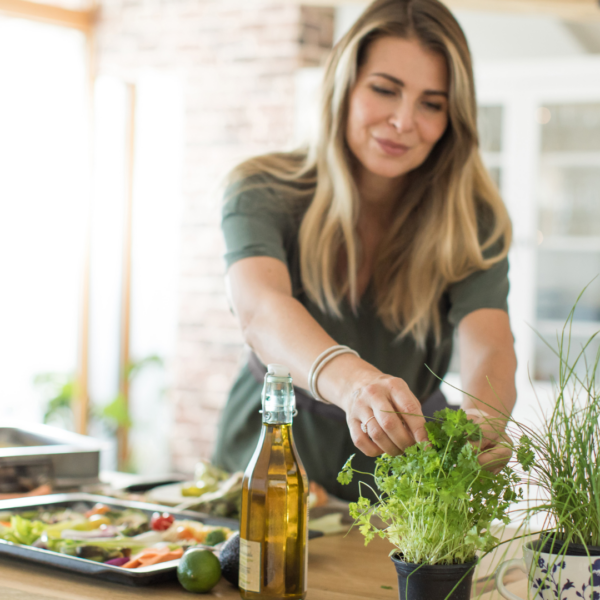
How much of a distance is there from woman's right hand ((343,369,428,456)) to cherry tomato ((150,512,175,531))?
49 centimetres

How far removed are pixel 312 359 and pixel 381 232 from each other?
2.27 feet

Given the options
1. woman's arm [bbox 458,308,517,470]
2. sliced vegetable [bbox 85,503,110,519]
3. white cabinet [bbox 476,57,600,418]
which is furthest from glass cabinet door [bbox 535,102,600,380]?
sliced vegetable [bbox 85,503,110,519]

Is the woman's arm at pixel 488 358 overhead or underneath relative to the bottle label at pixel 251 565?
overhead

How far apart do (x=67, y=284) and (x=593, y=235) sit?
131 inches

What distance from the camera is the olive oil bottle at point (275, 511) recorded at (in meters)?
0.94

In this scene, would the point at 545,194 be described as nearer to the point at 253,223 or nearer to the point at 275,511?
the point at 253,223

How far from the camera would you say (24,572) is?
1.14 m

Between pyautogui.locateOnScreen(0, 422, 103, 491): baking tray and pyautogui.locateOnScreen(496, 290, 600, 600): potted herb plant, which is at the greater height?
pyautogui.locateOnScreen(496, 290, 600, 600): potted herb plant

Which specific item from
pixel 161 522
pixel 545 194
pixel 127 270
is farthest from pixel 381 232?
pixel 127 270

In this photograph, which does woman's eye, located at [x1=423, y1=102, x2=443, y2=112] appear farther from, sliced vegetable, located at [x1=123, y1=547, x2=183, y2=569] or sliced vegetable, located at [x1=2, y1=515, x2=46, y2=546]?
sliced vegetable, located at [x1=2, y1=515, x2=46, y2=546]

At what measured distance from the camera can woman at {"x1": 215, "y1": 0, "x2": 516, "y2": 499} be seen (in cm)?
149

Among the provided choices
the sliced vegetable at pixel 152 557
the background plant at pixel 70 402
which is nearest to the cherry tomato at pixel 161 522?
the sliced vegetable at pixel 152 557

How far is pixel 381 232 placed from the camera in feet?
5.86

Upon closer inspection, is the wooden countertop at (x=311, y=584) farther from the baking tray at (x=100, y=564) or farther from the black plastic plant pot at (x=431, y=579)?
the black plastic plant pot at (x=431, y=579)
